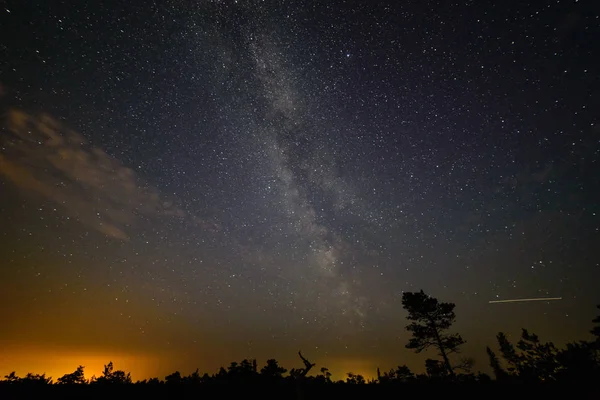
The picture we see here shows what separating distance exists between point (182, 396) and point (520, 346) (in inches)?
2038

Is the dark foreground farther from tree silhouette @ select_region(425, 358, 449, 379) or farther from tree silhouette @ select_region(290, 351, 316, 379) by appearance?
tree silhouette @ select_region(425, 358, 449, 379)

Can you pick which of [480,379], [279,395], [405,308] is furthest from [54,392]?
[405,308]

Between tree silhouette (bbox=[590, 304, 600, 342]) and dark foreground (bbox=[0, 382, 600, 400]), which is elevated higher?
tree silhouette (bbox=[590, 304, 600, 342])

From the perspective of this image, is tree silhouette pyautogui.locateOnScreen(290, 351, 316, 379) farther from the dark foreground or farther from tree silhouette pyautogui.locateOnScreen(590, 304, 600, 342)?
tree silhouette pyautogui.locateOnScreen(590, 304, 600, 342)

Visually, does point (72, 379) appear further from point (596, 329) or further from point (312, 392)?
point (596, 329)

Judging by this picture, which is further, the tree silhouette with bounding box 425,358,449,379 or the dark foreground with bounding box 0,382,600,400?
the tree silhouette with bounding box 425,358,449,379

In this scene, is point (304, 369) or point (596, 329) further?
point (596, 329)

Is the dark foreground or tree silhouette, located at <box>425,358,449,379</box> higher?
tree silhouette, located at <box>425,358,449,379</box>

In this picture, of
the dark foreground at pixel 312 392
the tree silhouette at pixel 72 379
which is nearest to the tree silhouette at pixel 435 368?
the dark foreground at pixel 312 392

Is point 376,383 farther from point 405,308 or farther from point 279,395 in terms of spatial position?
point 405,308

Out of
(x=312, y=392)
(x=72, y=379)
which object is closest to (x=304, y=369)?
(x=312, y=392)

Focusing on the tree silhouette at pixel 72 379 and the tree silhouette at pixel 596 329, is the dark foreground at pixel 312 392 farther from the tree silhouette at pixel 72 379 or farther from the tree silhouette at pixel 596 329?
the tree silhouette at pixel 596 329

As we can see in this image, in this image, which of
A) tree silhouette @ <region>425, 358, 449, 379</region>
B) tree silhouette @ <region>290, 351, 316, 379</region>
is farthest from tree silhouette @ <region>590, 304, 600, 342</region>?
tree silhouette @ <region>290, 351, 316, 379</region>

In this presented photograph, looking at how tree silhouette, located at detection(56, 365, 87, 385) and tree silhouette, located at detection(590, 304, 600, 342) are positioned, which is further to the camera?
tree silhouette, located at detection(590, 304, 600, 342)
